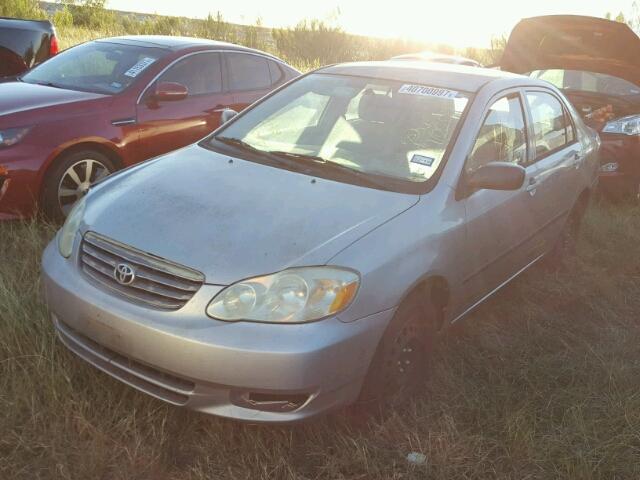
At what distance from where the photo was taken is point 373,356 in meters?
2.75

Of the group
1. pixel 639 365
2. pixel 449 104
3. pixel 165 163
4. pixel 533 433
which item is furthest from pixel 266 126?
pixel 639 365

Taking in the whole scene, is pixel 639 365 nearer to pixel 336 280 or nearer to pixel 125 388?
pixel 336 280

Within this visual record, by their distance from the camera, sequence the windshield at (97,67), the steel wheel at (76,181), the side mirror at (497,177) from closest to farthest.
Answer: the side mirror at (497,177) < the steel wheel at (76,181) < the windshield at (97,67)

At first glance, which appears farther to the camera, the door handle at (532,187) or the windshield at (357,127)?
the door handle at (532,187)

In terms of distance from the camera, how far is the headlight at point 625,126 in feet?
22.4

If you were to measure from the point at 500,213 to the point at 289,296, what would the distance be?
62.6 inches

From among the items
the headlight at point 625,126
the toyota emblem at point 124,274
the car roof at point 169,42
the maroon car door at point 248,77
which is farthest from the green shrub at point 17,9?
the toyota emblem at point 124,274

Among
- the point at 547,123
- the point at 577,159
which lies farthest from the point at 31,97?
the point at 577,159

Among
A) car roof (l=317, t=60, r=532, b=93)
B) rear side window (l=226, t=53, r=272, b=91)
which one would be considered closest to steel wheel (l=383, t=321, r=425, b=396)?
car roof (l=317, t=60, r=532, b=93)

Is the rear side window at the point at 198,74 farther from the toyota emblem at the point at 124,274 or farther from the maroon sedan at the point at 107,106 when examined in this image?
the toyota emblem at the point at 124,274

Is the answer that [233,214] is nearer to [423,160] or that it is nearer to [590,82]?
[423,160]

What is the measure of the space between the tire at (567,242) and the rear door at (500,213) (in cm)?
74

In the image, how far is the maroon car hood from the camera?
4.87 meters

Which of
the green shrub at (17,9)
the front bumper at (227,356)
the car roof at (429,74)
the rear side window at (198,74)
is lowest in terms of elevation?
the front bumper at (227,356)
